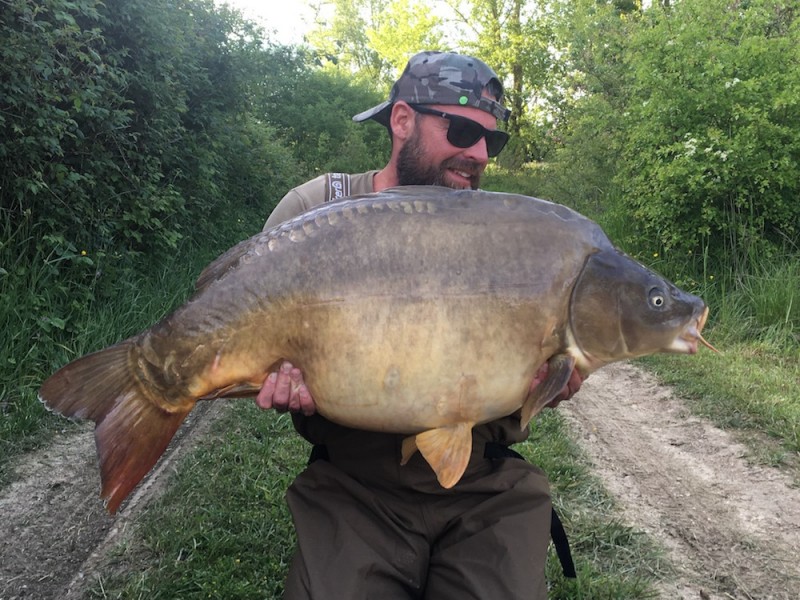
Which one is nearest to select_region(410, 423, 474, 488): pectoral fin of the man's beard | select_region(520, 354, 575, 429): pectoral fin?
select_region(520, 354, 575, 429): pectoral fin

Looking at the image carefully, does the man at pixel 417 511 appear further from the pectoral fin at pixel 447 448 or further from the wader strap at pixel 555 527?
the pectoral fin at pixel 447 448

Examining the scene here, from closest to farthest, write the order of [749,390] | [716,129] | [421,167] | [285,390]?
[285,390] → [421,167] → [749,390] → [716,129]

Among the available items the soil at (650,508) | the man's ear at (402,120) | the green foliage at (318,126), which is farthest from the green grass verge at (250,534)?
the green foliage at (318,126)

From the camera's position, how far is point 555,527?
81.8 inches

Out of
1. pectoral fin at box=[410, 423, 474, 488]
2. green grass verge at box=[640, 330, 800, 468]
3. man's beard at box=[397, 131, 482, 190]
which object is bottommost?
green grass verge at box=[640, 330, 800, 468]

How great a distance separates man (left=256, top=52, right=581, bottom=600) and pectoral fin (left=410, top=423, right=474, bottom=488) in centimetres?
22

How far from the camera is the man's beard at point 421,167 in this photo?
85.4 inches

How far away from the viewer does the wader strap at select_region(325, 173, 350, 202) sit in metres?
2.29

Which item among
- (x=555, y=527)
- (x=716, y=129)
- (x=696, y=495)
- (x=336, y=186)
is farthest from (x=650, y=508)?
(x=716, y=129)

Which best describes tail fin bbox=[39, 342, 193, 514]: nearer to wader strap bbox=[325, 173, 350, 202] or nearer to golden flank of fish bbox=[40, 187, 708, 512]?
golden flank of fish bbox=[40, 187, 708, 512]

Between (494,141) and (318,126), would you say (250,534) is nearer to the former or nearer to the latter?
(494,141)

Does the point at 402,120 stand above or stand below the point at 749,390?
above

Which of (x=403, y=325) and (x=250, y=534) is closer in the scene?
(x=403, y=325)

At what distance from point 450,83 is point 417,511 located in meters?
1.33
